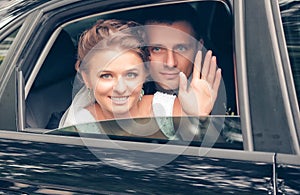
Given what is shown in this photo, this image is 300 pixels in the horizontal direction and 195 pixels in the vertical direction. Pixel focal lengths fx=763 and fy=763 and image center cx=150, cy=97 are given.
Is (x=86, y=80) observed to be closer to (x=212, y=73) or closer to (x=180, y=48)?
(x=180, y=48)

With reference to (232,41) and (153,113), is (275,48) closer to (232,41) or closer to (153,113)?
(232,41)

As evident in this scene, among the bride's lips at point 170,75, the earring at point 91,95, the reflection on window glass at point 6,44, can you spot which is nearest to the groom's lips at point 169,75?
the bride's lips at point 170,75

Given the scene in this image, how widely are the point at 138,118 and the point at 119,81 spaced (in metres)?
0.16

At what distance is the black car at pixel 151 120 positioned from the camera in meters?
2.48

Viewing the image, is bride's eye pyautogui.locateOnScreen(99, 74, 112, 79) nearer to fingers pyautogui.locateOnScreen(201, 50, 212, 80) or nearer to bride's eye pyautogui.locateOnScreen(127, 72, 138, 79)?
bride's eye pyautogui.locateOnScreen(127, 72, 138, 79)

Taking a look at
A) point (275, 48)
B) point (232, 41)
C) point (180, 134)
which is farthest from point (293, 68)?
point (180, 134)

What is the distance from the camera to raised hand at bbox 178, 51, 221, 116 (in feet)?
8.87

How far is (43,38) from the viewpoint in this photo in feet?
9.64

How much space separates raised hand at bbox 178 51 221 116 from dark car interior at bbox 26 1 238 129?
0.12 feet

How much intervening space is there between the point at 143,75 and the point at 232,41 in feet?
1.19

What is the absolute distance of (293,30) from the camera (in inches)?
101

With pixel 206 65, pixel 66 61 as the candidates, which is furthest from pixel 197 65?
pixel 66 61

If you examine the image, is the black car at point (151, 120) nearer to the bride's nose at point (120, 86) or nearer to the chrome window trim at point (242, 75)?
the chrome window trim at point (242, 75)

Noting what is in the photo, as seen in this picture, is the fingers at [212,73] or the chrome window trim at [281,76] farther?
the fingers at [212,73]
